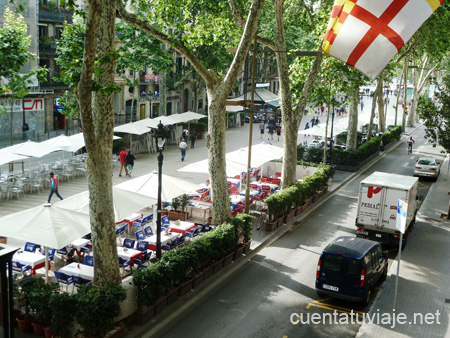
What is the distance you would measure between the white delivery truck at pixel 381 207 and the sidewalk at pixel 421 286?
3.67 feet

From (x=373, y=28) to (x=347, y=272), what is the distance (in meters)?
7.76

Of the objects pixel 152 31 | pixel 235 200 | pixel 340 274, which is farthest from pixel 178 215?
pixel 340 274

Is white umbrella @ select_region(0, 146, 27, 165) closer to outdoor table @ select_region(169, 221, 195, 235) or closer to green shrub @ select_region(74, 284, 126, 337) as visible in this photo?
outdoor table @ select_region(169, 221, 195, 235)

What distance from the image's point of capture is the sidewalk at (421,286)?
1363 centimetres

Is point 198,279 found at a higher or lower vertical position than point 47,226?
lower

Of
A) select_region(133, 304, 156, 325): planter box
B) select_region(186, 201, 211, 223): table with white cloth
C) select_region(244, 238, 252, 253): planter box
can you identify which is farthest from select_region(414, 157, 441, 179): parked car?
select_region(133, 304, 156, 325): planter box

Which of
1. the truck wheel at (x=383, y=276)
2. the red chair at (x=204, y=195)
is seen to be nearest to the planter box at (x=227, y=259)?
the truck wheel at (x=383, y=276)

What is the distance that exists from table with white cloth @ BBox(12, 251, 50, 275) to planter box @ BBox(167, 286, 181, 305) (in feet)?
13.1

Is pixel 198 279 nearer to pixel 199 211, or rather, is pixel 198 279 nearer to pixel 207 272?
pixel 207 272

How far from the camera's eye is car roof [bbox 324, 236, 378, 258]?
14828 mm

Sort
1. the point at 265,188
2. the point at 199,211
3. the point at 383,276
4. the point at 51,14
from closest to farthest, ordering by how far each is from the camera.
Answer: the point at 383,276
the point at 199,211
the point at 265,188
the point at 51,14

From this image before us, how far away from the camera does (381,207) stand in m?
19.8

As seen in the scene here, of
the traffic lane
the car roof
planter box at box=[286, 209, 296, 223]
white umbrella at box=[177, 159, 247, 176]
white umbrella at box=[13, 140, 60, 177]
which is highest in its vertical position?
white umbrella at box=[13, 140, 60, 177]

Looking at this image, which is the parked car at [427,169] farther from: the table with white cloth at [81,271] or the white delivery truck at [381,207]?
the table with white cloth at [81,271]
